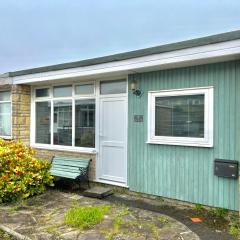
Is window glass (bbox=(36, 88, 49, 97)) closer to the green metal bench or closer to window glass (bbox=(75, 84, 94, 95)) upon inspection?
window glass (bbox=(75, 84, 94, 95))

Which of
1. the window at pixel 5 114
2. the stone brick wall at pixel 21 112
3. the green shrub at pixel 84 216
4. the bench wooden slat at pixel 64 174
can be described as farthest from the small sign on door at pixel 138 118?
the window at pixel 5 114

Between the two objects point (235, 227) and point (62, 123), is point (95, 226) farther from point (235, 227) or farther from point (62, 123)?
point (62, 123)

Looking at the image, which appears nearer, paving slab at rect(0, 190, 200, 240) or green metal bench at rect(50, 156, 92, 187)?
paving slab at rect(0, 190, 200, 240)

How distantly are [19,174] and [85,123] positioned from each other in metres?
2.25

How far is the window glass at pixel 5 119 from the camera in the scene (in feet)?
28.4

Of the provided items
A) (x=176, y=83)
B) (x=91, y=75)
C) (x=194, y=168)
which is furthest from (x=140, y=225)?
(x=91, y=75)

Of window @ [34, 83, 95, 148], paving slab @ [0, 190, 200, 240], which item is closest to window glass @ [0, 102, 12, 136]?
window @ [34, 83, 95, 148]

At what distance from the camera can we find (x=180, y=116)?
5.37m

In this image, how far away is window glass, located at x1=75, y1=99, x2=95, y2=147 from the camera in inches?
273

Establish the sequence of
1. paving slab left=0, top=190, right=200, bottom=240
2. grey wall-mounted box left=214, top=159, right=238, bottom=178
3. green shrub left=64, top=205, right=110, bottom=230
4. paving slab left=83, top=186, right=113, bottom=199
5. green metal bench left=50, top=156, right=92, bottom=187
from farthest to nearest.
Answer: green metal bench left=50, top=156, right=92, bottom=187
paving slab left=83, top=186, right=113, bottom=199
grey wall-mounted box left=214, top=159, right=238, bottom=178
green shrub left=64, top=205, right=110, bottom=230
paving slab left=0, top=190, right=200, bottom=240

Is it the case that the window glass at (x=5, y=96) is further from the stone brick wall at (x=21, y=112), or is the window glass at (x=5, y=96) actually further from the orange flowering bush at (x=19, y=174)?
the orange flowering bush at (x=19, y=174)

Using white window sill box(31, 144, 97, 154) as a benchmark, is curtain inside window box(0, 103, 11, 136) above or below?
above

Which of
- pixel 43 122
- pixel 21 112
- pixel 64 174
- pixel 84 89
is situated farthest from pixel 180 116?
pixel 21 112

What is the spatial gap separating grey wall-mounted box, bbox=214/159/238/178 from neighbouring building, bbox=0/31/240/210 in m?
0.02
